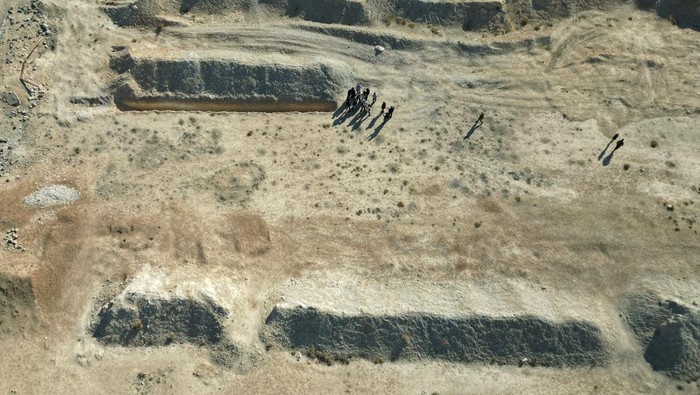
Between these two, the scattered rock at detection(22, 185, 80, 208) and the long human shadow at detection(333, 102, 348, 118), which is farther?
the long human shadow at detection(333, 102, 348, 118)

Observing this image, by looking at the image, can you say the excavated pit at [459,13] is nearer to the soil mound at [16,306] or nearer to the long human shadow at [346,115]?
the long human shadow at [346,115]

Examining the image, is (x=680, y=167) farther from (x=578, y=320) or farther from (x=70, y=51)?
(x=70, y=51)

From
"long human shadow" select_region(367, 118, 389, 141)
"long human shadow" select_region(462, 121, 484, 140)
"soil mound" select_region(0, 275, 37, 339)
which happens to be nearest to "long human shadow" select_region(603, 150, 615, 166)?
"long human shadow" select_region(462, 121, 484, 140)

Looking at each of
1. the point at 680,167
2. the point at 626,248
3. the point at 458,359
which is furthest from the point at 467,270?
the point at 680,167

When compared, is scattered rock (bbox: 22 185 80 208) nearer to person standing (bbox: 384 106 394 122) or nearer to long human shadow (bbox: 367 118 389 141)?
long human shadow (bbox: 367 118 389 141)

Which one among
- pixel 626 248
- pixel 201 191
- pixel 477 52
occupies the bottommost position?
pixel 201 191

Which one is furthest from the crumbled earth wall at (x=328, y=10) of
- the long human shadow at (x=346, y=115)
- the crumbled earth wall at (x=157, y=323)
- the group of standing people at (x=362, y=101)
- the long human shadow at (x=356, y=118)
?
the crumbled earth wall at (x=157, y=323)
